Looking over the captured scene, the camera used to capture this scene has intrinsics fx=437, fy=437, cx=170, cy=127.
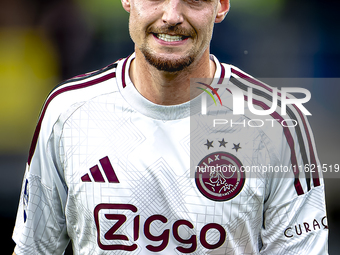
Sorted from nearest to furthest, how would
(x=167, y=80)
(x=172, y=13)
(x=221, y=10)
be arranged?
(x=172, y=13) < (x=167, y=80) < (x=221, y=10)

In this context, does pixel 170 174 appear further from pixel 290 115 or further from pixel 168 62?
pixel 290 115

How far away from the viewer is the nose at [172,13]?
1.48 metres

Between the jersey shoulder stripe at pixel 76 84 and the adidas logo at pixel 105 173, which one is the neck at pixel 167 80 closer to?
the jersey shoulder stripe at pixel 76 84

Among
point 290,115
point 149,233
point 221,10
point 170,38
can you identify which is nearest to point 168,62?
point 170,38

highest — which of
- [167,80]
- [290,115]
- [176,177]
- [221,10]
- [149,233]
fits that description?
[221,10]

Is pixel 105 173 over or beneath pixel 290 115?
beneath

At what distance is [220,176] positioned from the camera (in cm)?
169

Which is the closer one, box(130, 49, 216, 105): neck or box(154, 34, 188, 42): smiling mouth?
box(154, 34, 188, 42): smiling mouth

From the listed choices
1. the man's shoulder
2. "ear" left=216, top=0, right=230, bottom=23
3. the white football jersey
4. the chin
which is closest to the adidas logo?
the white football jersey

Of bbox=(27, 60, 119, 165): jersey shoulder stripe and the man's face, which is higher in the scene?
the man's face

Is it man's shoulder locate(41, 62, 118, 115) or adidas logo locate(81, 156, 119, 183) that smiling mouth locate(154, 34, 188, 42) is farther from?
adidas logo locate(81, 156, 119, 183)

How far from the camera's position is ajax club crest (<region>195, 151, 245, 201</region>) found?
164 cm

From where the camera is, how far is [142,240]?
1.66 metres

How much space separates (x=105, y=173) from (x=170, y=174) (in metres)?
0.25
